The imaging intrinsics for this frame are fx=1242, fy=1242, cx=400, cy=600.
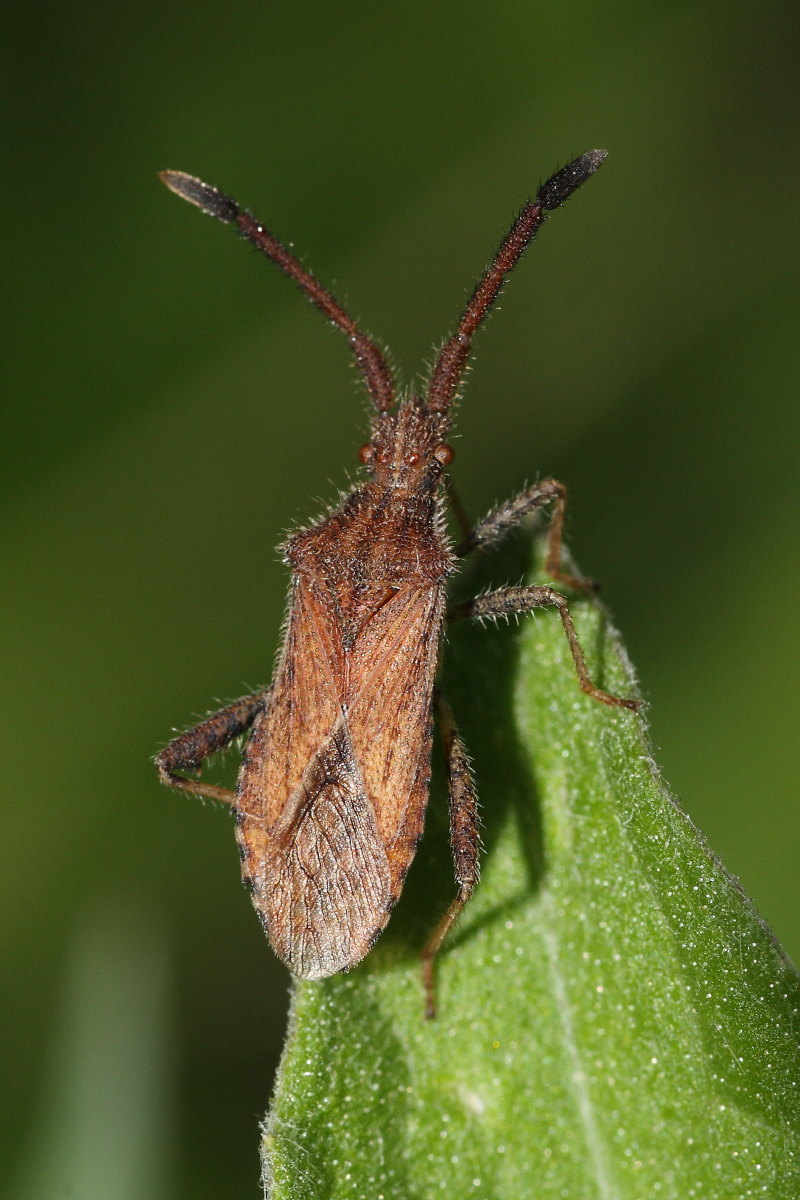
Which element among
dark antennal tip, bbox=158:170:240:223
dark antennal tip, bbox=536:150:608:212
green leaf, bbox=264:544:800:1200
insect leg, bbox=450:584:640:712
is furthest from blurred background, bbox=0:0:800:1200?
green leaf, bbox=264:544:800:1200

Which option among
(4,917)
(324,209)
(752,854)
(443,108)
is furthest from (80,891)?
(443,108)

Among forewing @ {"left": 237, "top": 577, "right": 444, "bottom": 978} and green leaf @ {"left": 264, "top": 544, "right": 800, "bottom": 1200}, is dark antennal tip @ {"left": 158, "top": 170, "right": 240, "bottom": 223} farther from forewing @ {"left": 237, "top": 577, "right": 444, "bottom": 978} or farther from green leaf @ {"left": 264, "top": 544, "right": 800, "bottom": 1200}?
green leaf @ {"left": 264, "top": 544, "right": 800, "bottom": 1200}

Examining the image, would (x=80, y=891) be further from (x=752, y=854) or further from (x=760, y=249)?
(x=760, y=249)

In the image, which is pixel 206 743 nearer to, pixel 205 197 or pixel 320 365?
pixel 205 197

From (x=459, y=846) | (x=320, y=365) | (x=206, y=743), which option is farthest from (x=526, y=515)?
(x=320, y=365)

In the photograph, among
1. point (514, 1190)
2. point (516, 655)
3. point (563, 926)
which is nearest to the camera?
point (514, 1190)

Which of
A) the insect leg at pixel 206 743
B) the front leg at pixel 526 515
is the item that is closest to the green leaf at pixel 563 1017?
the front leg at pixel 526 515
